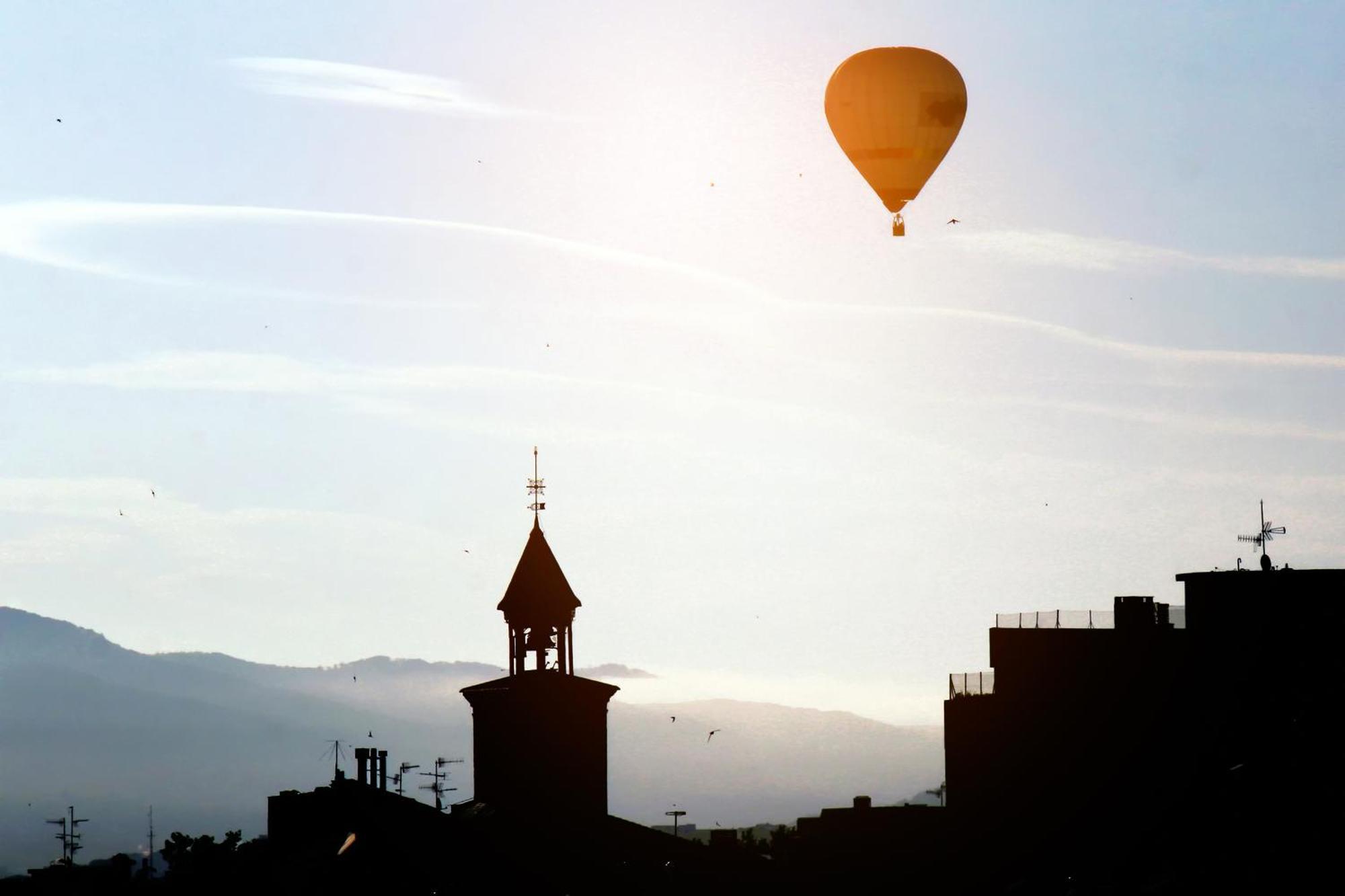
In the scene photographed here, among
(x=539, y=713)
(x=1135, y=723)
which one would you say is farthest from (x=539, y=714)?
(x=1135, y=723)

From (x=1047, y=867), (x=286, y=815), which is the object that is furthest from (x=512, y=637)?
(x=1047, y=867)

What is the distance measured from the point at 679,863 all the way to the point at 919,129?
33.5 meters

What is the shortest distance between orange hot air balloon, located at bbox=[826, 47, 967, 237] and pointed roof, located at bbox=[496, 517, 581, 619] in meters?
19.0

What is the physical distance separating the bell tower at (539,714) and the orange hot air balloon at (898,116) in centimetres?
1958

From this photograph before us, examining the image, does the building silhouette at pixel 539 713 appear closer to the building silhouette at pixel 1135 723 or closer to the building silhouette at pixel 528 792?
the building silhouette at pixel 528 792

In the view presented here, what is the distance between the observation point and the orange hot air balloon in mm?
81500

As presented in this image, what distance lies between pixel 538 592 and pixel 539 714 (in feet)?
15.6

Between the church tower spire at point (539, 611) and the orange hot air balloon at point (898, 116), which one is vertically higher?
the orange hot air balloon at point (898, 116)

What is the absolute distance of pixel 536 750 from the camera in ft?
284

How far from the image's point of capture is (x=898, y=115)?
81625mm

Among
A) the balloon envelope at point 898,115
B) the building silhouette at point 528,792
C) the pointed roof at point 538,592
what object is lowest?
the building silhouette at point 528,792

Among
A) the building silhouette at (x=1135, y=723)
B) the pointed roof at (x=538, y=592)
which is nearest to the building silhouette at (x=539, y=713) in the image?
the pointed roof at (x=538, y=592)

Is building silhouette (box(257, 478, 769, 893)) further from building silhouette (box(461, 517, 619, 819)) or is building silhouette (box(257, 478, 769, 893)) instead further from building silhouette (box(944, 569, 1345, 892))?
building silhouette (box(944, 569, 1345, 892))

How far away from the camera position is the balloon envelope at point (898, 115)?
8150 cm
